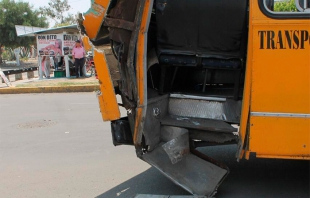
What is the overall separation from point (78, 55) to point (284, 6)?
45.8 feet

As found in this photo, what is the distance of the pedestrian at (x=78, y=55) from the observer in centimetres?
1648

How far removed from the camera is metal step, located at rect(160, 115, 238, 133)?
13.6ft

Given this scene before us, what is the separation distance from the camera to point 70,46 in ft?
58.2

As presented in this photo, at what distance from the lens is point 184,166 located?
13.4 feet

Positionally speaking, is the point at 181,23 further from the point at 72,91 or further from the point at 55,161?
the point at 72,91

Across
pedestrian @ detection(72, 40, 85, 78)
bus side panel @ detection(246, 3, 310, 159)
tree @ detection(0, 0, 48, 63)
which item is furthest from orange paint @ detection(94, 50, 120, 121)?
tree @ detection(0, 0, 48, 63)

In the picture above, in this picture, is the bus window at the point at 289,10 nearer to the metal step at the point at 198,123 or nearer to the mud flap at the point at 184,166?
the metal step at the point at 198,123

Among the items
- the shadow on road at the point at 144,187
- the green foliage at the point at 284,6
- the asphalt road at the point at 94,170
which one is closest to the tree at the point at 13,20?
the asphalt road at the point at 94,170

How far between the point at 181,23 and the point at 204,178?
A: 192cm

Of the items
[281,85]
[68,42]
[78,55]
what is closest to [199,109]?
[281,85]

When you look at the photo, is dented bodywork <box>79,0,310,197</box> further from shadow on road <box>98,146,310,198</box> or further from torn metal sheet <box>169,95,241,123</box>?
shadow on road <box>98,146,310,198</box>

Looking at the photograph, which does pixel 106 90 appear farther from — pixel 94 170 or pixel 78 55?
pixel 78 55

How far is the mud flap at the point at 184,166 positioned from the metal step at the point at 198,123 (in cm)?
8

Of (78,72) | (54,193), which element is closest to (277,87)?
(54,193)
